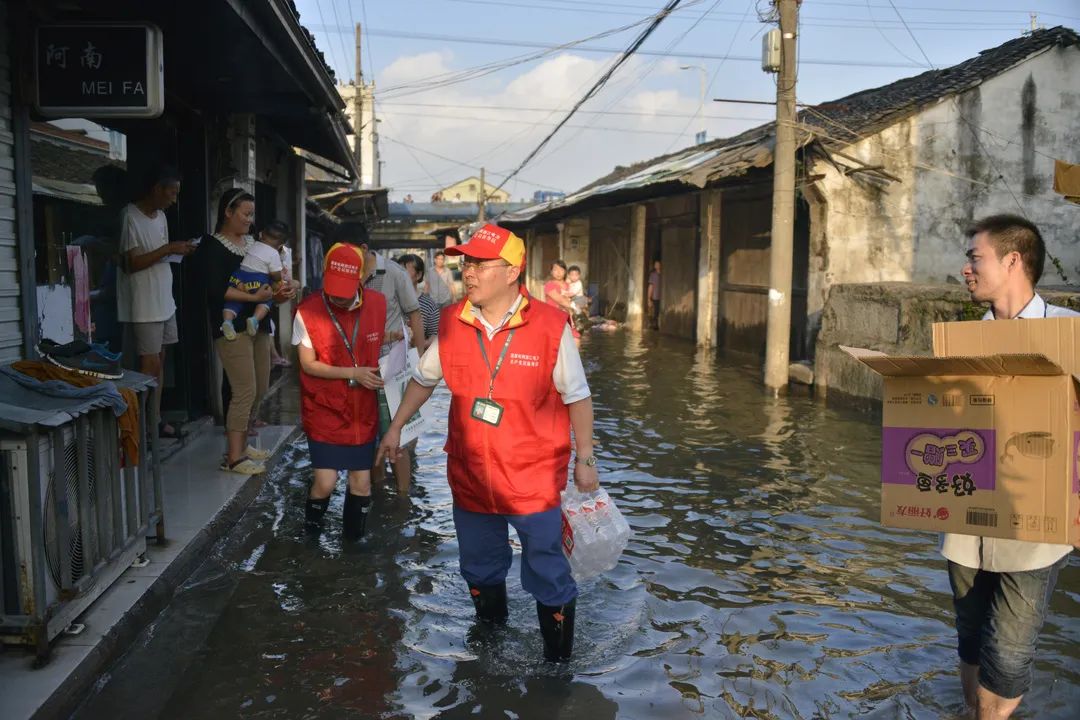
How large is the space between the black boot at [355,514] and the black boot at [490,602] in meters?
1.48

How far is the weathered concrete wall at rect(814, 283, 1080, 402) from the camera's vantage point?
410 inches

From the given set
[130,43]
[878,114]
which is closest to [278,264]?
[130,43]

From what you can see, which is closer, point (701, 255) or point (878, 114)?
point (878, 114)

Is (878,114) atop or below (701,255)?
atop

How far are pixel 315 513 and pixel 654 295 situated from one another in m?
18.8

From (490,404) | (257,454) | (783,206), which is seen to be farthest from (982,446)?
(783,206)

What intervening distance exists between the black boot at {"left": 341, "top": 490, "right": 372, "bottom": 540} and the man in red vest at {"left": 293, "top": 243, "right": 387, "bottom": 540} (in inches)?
9.1

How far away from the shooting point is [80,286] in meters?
6.86

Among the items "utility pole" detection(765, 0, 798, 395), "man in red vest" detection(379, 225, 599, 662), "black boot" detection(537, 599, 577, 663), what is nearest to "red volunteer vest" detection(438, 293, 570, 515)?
"man in red vest" detection(379, 225, 599, 662)

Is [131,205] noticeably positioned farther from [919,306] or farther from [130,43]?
[919,306]

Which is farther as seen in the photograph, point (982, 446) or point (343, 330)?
point (343, 330)

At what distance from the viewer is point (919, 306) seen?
10.8m

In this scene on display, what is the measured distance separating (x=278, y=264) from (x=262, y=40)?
159cm

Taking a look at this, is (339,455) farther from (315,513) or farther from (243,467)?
(243,467)
